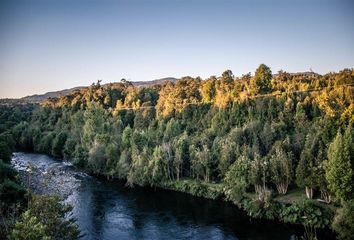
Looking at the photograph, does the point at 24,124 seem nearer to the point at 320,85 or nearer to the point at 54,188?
the point at 54,188

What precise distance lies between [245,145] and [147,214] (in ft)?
80.9

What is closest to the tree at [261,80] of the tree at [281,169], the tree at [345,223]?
the tree at [281,169]

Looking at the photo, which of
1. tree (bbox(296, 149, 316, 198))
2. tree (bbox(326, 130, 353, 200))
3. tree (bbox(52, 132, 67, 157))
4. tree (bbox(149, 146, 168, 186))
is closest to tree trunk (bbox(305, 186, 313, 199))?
tree (bbox(296, 149, 316, 198))

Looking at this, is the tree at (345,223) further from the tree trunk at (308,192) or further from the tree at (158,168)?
the tree at (158,168)

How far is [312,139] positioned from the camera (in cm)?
5828

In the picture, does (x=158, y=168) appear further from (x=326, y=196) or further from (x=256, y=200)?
(x=326, y=196)

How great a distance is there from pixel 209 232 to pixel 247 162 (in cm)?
1700

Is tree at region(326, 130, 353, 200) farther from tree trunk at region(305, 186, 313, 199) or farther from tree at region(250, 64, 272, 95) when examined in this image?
tree at region(250, 64, 272, 95)

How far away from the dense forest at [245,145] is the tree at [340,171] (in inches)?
5.4

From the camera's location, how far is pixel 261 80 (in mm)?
84750

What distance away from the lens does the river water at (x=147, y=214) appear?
45.8m

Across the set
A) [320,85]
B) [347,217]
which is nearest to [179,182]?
[347,217]

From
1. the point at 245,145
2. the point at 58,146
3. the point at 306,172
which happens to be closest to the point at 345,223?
the point at 306,172

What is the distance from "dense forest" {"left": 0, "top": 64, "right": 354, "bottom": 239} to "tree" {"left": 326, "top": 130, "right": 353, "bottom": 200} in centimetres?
14
